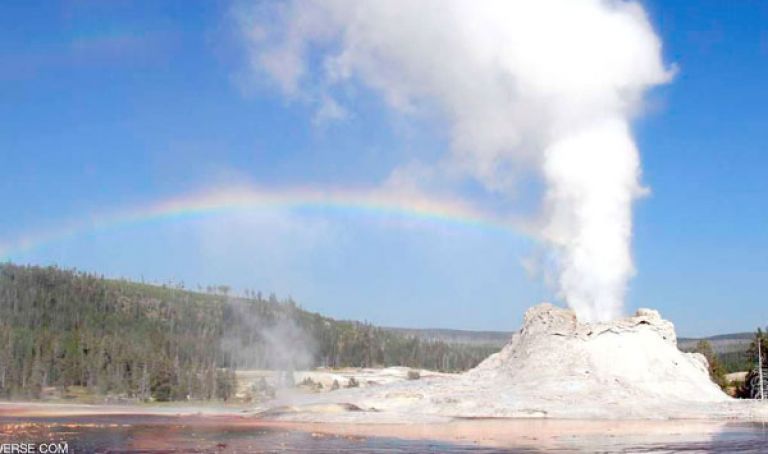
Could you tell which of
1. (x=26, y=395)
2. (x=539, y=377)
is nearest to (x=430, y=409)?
(x=539, y=377)

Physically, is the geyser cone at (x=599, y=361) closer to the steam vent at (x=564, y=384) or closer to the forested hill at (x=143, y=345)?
the steam vent at (x=564, y=384)

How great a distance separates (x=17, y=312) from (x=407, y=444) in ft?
457

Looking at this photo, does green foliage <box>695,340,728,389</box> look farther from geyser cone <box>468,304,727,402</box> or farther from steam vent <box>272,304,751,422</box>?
geyser cone <box>468,304,727,402</box>

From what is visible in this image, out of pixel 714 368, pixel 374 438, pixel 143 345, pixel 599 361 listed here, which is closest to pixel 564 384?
pixel 599 361

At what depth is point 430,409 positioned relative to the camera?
54.1m

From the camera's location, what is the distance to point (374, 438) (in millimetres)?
38188

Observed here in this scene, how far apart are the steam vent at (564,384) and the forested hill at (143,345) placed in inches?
2032

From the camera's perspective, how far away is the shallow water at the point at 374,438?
32781 mm

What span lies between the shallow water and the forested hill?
194 ft

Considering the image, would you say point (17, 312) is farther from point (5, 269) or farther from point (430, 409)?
point (430, 409)

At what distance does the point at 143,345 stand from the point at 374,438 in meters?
108

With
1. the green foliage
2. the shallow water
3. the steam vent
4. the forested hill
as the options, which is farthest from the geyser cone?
the forested hill

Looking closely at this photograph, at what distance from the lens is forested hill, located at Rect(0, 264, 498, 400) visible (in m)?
107

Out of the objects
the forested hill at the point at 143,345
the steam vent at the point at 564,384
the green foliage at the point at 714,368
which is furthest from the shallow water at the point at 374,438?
the forested hill at the point at 143,345
